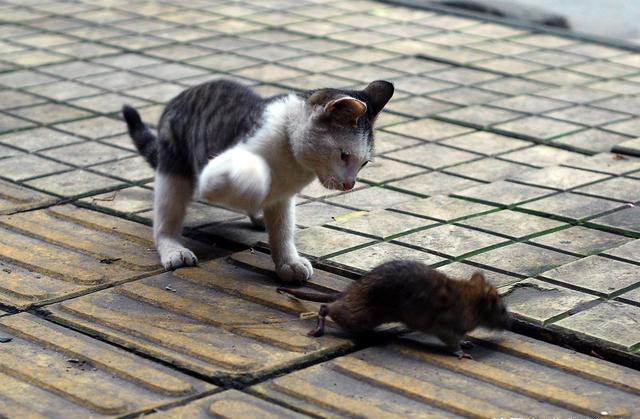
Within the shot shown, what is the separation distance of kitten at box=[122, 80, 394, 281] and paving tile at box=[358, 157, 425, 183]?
4.03 feet

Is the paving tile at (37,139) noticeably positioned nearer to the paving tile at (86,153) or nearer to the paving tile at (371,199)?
the paving tile at (86,153)

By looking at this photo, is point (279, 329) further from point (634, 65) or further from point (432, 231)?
point (634, 65)

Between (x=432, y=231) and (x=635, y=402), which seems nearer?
(x=635, y=402)

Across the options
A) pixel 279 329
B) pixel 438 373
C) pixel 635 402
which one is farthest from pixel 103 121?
pixel 635 402

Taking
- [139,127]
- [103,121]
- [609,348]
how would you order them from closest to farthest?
[609,348] < [139,127] < [103,121]

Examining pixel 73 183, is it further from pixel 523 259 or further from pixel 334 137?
pixel 523 259

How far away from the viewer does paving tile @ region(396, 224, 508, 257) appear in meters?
4.97

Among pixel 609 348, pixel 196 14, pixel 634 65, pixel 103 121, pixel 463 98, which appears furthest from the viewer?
pixel 196 14

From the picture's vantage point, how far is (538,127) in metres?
6.91

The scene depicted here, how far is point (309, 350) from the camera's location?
4.03 m

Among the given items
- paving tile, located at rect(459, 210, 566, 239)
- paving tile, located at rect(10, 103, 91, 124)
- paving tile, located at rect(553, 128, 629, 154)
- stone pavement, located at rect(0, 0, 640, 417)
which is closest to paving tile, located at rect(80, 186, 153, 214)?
stone pavement, located at rect(0, 0, 640, 417)

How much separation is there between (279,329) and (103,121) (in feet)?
9.91

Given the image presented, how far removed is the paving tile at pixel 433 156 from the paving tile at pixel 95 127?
1.57 meters

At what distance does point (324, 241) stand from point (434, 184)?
3.28 ft
